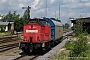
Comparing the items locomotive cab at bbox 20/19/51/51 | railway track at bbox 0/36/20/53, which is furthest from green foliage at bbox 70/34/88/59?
railway track at bbox 0/36/20/53

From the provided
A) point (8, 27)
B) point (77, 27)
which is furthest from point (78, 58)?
point (8, 27)

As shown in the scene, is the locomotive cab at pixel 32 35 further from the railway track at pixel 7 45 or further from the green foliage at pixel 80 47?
the green foliage at pixel 80 47

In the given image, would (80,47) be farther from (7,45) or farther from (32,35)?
(7,45)

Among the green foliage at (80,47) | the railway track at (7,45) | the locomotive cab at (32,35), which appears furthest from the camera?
the railway track at (7,45)

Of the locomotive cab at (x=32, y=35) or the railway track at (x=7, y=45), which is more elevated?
the locomotive cab at (x=32, y=35)

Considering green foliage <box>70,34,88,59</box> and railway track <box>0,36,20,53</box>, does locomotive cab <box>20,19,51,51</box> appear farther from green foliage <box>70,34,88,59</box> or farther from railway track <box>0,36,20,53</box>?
green foliage <box>70,34,88,59</box>

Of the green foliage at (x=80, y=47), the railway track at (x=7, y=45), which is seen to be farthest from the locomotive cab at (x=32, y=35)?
the green foliage at (x=80, y=47)

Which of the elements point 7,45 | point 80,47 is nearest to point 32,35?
point 80,47

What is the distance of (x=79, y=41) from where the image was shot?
13.9 metres

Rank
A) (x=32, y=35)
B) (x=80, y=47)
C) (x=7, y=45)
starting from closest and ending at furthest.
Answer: (x=80, y=47)
(x=32, y=35)
(x=7, y=45)

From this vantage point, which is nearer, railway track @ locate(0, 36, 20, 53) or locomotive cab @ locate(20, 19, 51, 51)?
locomotive cab @ locate(20, 19, 51, 51)

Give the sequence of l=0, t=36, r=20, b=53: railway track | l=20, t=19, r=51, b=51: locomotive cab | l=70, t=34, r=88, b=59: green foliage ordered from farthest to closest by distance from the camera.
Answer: l=0, t=36, r=20, b=53: railway track < l=20, t=19, r=51, b=51: locomotive cab < l=70, t=34, r=88, b=59: green foliage

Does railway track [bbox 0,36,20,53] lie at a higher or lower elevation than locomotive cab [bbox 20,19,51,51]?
lower

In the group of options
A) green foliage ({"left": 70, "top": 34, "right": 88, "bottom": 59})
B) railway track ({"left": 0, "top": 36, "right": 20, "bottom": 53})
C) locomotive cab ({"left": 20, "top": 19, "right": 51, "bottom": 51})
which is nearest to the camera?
green foliage ({"left": 70, "top": 34, "right": 88, "bottom": 59})
